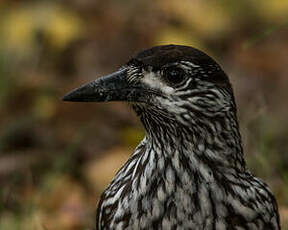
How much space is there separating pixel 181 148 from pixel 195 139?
7cm

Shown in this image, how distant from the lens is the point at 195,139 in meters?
3.89

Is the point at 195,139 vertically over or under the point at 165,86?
under

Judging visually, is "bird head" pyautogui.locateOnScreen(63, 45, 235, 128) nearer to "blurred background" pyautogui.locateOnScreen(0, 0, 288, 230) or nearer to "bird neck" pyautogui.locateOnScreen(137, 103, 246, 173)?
"bird neck" pyautogui.locateOnScreen(137, 103, 246, 173)

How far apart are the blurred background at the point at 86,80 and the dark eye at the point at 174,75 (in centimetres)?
112

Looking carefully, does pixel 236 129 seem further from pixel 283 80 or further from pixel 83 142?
pixel 283 80

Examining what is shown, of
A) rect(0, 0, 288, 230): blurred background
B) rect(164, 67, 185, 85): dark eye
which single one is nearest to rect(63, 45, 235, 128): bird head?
rect(164, 67, 185, 85): dark eye

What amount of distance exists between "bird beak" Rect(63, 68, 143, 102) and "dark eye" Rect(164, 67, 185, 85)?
0.14 meters

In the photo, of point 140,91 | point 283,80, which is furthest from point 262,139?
point 283,80

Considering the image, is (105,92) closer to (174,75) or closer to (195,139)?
(174,75)

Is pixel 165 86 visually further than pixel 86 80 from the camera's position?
No

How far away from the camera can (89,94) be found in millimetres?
3836

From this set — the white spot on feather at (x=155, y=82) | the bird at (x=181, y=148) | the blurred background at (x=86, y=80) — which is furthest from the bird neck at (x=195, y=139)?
the blurred background at (x=86, y=80)

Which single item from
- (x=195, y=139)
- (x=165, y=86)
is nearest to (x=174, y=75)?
(x=165, y=86)

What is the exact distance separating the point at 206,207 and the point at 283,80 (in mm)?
3970
